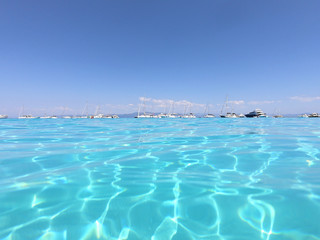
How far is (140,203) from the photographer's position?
78.8 inches

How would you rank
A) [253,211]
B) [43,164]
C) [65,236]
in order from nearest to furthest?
[65,236]
[253,211]
[43,164]

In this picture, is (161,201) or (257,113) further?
(257,113)

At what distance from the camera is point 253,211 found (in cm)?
184

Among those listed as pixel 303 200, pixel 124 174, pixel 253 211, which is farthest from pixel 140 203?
pixel 303 200

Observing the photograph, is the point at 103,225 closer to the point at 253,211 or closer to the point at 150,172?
the point at 150,172

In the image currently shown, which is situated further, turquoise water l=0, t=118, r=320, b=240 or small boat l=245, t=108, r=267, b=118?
small boat l=245, t=108, r=267, b=118

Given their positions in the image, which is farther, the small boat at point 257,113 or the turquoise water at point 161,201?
the small boat at point 257,113

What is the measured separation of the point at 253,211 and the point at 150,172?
168cm

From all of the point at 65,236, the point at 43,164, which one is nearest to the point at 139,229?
the point at 65,236

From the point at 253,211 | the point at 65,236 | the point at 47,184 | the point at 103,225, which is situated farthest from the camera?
the point at 47,184

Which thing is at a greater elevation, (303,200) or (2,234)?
(303,200)

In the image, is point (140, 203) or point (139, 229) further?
point (140, 203)

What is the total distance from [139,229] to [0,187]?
7.53ft

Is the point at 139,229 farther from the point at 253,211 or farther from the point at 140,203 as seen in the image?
the point at 253,211
